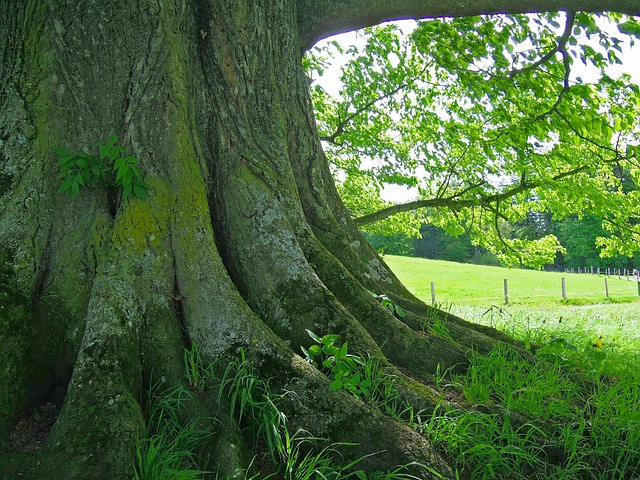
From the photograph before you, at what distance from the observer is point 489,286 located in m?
34.9

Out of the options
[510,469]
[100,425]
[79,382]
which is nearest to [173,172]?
[79,382]

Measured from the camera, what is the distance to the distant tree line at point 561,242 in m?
62.9

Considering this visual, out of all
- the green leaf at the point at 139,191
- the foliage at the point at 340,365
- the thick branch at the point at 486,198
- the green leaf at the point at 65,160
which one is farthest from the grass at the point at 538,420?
the thick branch at the point at 486,198

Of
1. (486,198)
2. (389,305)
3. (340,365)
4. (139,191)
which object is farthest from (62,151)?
(486,198)

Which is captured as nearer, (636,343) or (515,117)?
(636,343)

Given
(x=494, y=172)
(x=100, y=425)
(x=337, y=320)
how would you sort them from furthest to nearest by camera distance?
(x=494, y=172) < (x=337, y=320) < (x=100, y=425)

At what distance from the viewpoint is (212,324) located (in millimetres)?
2998

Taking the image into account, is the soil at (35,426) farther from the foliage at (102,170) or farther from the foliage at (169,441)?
the foliage at (102,170)

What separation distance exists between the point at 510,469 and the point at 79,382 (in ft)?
7.51

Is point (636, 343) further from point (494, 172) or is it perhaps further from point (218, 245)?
point (218, 245)

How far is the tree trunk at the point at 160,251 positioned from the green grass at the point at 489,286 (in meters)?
23.5

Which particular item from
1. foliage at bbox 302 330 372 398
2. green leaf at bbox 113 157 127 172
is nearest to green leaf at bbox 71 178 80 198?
green leaf at bbox 113 157 127 172

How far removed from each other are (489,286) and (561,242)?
41443 mm

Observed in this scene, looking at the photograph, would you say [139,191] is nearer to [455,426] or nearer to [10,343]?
[10,343]
